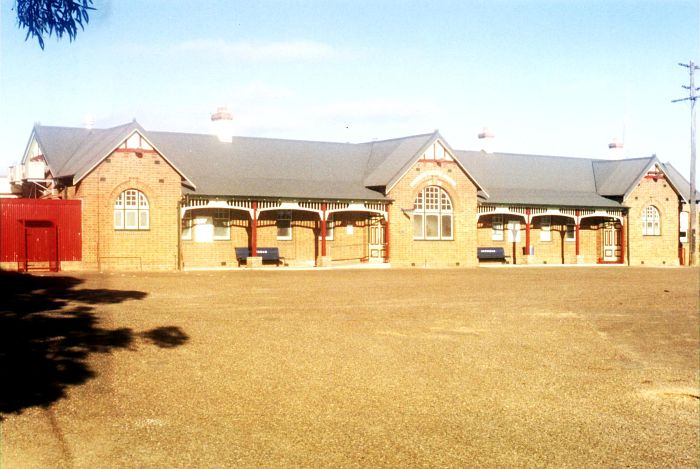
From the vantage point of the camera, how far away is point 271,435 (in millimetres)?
9586

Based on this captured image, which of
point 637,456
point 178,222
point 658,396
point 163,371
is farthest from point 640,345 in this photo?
point 178,222

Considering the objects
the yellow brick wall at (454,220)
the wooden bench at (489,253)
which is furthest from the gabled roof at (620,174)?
the yellow brick wall at (454,220)

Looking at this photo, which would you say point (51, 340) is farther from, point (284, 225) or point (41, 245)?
point (284, 225)

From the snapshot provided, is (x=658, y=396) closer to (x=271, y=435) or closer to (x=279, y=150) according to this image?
(x=271, y=435)

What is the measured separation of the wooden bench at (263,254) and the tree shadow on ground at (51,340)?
48.7 feet

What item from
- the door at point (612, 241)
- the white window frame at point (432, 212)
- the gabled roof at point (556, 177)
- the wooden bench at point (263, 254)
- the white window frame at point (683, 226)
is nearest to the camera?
the wooden bench at point (263, 254)

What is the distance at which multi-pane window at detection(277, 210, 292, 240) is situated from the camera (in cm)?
3644

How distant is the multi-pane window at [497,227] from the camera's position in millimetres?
42156

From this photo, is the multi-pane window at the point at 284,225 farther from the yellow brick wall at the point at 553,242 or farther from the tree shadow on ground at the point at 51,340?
the tree shadow on ground at the point at 51,340

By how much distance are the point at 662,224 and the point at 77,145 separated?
99.8ft

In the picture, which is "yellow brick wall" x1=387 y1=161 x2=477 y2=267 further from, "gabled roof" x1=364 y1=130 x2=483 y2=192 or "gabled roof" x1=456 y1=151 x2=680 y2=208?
"gabled roof" x1=456 y1=151 x2=680 y2=208

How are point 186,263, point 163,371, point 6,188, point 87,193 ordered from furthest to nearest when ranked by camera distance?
point 6,188, point 186,263, point 87,193, point 163,371

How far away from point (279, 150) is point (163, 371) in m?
28.6

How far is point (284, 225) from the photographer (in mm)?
36594
